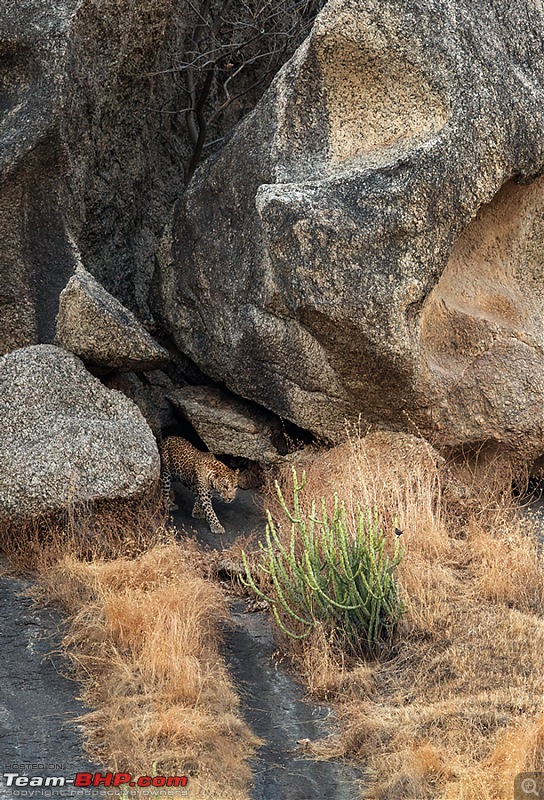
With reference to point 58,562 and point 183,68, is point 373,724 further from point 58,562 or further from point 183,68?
point 183,68

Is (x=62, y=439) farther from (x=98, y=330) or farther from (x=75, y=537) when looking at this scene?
(x=98, y=330)

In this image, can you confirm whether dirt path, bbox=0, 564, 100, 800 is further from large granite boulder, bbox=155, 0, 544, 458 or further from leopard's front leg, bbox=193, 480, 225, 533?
large granite boulder, bbox=155, 0, 544, 458

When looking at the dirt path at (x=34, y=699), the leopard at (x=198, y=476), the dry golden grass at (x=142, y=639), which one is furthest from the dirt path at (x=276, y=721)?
the leopard at (x=198, y=476)

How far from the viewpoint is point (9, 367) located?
891 cm

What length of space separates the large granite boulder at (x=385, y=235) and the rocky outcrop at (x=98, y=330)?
3.01ft

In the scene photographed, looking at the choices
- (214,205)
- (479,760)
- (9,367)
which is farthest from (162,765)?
(214,205)

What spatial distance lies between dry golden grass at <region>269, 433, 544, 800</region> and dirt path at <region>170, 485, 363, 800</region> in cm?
12

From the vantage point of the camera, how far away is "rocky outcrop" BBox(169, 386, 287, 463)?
1003cm

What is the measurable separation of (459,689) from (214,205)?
5.30 meters

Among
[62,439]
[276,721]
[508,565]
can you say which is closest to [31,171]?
[62,439]

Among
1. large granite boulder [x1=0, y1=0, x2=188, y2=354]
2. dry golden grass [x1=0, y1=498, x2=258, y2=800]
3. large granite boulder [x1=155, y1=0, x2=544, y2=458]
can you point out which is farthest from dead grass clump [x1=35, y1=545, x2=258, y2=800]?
large granite boulder [x1=0, y1=0, x2=188, y2=354]

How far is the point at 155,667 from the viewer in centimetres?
646

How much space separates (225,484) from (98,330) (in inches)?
65.6

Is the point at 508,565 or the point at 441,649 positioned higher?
the point at 508,565
